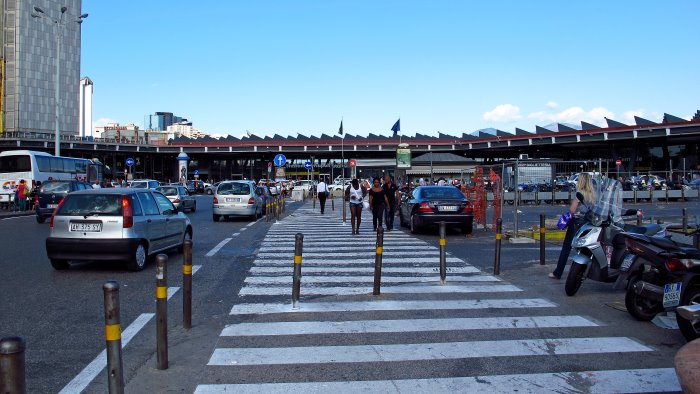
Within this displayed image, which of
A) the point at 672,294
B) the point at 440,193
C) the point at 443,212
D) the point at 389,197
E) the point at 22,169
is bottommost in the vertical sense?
the point at 672,294

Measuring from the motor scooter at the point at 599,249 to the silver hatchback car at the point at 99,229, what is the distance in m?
7.31

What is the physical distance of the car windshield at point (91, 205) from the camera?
1039 cm

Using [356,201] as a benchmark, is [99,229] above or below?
below

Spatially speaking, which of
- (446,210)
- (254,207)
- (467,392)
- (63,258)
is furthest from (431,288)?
(254,207)

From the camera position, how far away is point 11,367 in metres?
2.94

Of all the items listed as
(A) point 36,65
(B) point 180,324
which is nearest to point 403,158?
(B) point 180,324

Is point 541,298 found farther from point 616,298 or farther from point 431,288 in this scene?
point 431,288

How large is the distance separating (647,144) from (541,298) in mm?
62380

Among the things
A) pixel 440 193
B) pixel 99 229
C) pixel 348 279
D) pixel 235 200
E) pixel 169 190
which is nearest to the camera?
pixel 348 279

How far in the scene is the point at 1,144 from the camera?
6612 cm

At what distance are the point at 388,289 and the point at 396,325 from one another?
2189 mm

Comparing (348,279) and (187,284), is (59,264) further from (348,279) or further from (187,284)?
(187,284)

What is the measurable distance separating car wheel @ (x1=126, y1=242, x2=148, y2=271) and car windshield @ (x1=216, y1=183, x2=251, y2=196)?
13.5m

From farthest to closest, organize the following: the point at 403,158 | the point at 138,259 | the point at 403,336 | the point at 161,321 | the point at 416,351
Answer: the point at 403,158 < the point at 138,259 < the point at 403,336 < the point at 416,351 < the point at 161,321
